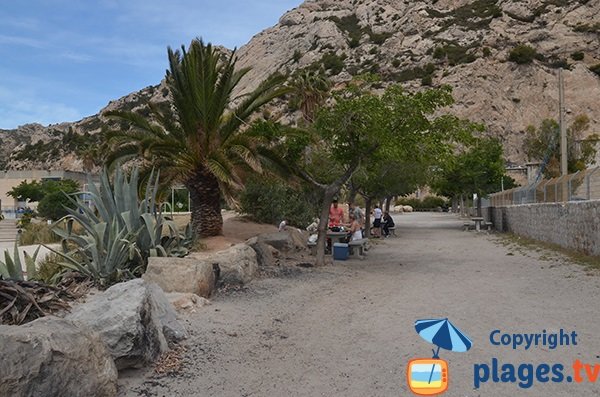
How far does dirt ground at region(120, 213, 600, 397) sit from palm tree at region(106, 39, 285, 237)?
3799 mm

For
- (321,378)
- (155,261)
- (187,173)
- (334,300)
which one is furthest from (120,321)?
(187,173)

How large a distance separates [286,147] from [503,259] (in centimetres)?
655

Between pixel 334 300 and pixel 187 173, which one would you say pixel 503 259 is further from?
pixel 187 173

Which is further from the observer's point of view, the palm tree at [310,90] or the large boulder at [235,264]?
the palm tree at [310,90]

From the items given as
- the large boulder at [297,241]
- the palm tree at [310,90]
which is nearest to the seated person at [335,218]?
the large boulder at [297,241]

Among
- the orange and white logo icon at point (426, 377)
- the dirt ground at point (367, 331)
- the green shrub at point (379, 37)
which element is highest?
the green shrub at point (379, 37)

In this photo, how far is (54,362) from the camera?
12.7 feet

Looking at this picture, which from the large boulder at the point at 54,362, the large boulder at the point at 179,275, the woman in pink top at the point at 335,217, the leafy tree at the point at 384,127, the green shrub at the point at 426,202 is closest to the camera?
the large boulder at the point at 54,362

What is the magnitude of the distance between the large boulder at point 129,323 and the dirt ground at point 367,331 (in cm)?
21

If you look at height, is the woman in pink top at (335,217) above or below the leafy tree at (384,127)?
below

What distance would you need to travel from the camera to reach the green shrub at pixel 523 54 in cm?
7061

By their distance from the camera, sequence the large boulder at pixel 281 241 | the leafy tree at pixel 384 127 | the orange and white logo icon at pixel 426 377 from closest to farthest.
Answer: the orange and white logo icon at pixel 426 377 < the leafy tree at pixel 384 127 < the large boulder at pixel 281 241

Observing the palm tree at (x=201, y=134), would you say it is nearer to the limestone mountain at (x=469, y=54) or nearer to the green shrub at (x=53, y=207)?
the green shrub at (x=53, y=207)

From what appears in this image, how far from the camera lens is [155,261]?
818cm
